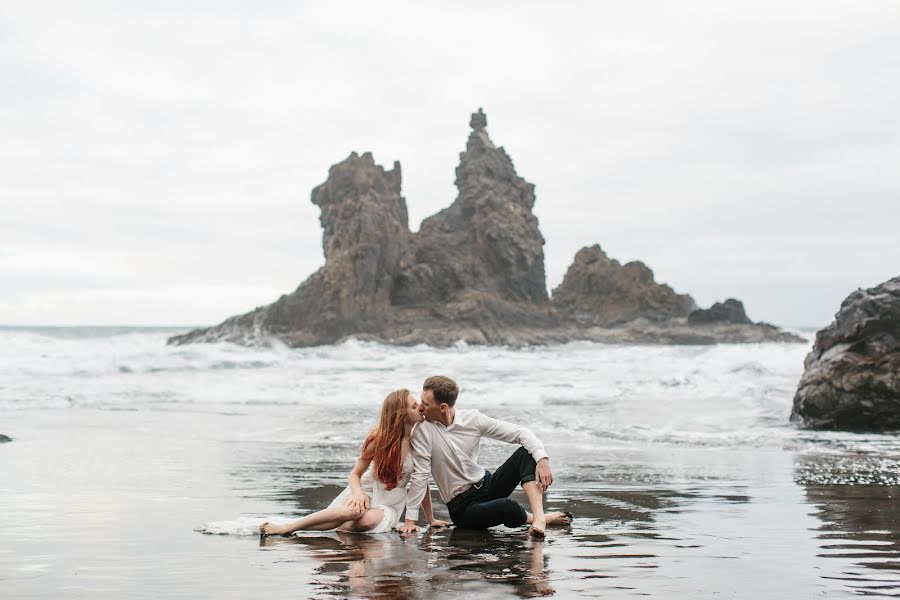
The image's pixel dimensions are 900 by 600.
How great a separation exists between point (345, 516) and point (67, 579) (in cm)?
192

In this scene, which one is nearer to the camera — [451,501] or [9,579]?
[9,579]

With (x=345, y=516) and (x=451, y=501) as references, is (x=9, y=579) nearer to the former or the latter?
(x=345, y=516)

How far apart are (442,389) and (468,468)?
71 centimetres

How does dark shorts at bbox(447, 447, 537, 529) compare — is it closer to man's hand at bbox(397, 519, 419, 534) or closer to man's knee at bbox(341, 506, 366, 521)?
man's hand at bbox(397, 519, 419, 534)

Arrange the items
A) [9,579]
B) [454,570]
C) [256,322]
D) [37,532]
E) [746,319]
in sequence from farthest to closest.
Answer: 1. [746,319]
2. [256,322]
3. [37,532]
4. [454,570]
5. [9,579]

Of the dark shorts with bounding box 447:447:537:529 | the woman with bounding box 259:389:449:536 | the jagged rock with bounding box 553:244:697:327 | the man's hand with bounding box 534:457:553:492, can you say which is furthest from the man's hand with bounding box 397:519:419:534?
the jagged rock with bounding box 553:244:697:327

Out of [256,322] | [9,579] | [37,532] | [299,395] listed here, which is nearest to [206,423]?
[299,395]

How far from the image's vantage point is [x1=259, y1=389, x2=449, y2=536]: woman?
20.1 ft

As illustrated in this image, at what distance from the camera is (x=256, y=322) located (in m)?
63.1

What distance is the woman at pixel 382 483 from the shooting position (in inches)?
241

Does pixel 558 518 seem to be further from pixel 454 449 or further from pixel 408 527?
pixel 408 527

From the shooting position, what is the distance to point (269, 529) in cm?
585

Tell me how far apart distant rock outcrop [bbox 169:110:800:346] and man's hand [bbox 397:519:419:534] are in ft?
180

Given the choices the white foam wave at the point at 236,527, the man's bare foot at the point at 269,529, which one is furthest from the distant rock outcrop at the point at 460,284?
the man's bare foot at the point at 269,529
